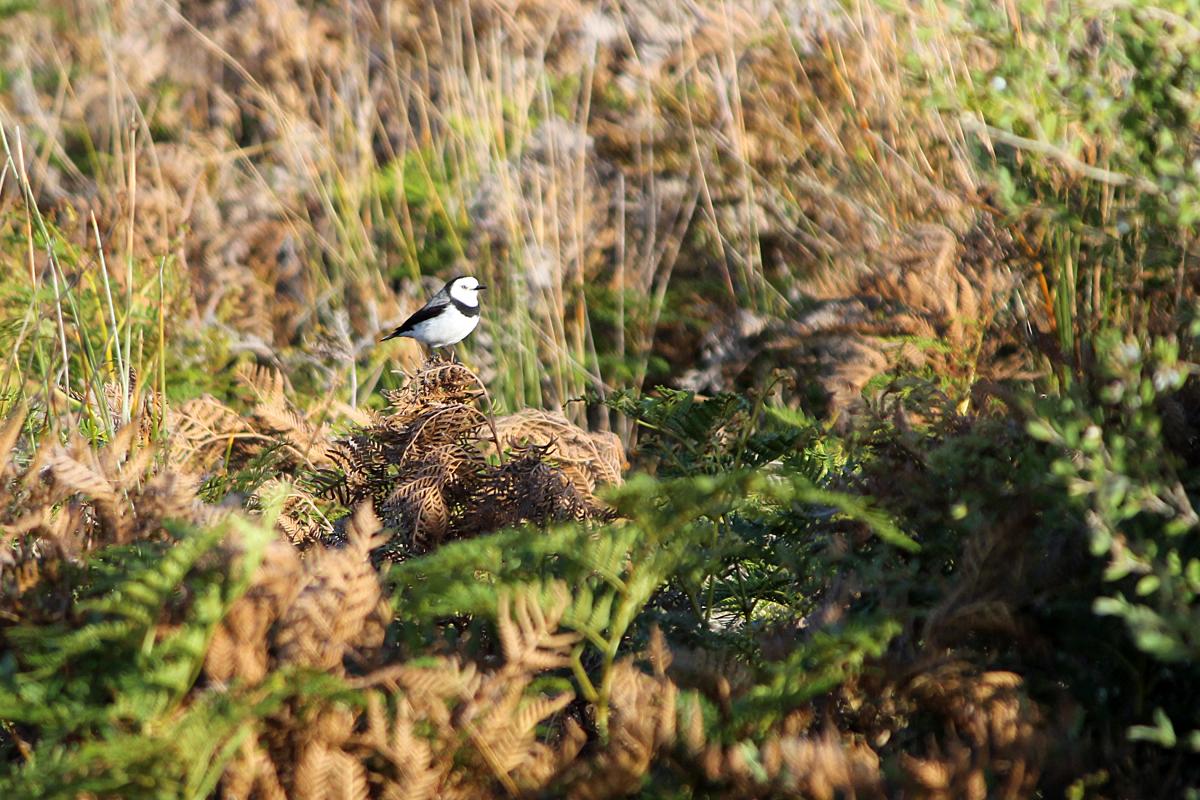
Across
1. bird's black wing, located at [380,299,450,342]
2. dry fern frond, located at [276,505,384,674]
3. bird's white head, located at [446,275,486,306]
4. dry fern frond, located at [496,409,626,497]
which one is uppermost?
dry fern frond, located at [276,505,384,674]

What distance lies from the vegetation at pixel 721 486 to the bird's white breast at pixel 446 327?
0.33ft

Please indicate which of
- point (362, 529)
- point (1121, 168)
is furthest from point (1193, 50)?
point (362, 529)

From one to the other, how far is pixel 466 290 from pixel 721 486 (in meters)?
2.82

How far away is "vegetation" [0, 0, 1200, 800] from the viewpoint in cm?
163

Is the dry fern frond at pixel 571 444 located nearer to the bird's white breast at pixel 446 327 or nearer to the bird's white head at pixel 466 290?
the bird's white breast at pixel 446 327

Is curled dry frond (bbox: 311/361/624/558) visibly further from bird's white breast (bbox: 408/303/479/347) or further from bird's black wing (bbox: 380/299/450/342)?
bird's black wing (bbox: 380/299/450/342)

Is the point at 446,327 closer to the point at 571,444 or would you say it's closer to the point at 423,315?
the point at 423,315

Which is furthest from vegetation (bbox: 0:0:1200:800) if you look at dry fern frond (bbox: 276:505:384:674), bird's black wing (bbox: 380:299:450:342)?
bird's black wing (bbox: 380:299:450:342)

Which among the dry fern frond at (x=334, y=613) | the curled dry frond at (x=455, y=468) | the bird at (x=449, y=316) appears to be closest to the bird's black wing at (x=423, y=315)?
the bird at (x=449, y=316)

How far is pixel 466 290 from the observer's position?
175 inches

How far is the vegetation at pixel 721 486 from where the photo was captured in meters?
1.63

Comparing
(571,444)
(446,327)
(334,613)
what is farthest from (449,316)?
(334,613)

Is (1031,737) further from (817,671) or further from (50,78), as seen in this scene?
(50,78)

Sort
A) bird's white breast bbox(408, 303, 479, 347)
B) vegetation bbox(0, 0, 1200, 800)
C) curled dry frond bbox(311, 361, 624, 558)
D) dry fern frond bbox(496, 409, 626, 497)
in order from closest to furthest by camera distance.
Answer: vegetation bbox(0, 0, 1200, 800), curled dry frond bbox(311, 361, 624, 558), dry fern frond bbox(496, 409, 626, 497), bird's white breast bbox(408, 303, 479, 347)
